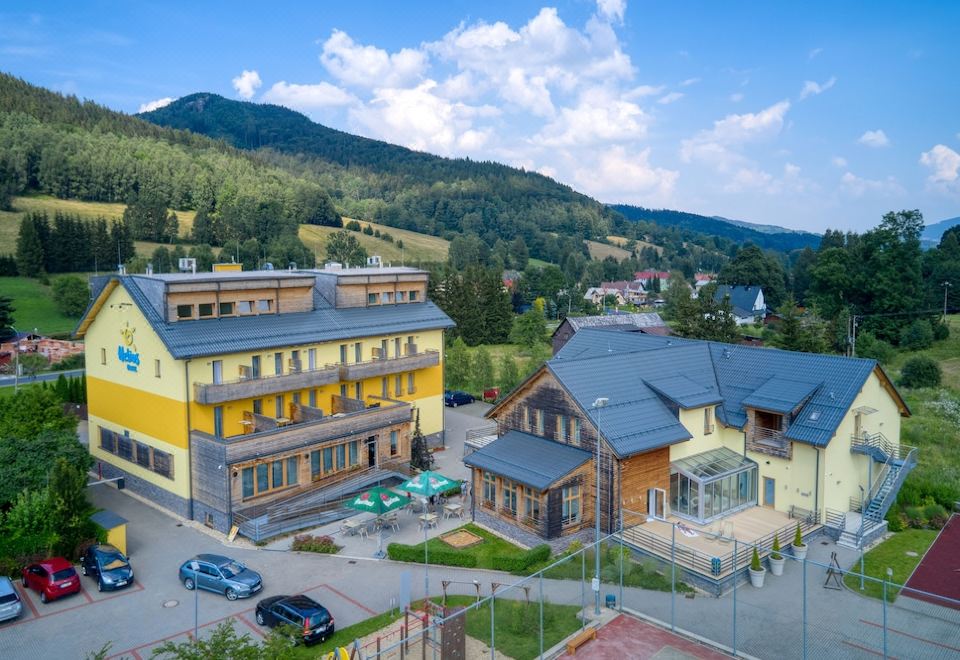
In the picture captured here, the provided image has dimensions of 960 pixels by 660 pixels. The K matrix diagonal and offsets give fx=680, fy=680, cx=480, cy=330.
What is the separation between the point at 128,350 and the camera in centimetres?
3359

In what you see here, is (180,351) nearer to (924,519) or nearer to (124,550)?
(124,550)

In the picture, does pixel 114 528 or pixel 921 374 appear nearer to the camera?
pixel 114 528

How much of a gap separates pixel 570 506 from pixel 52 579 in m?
18.7

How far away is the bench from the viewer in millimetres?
19609

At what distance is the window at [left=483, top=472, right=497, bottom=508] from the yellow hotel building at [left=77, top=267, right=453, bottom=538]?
20.8ft

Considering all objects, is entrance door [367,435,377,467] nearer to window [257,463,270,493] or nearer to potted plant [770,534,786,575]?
window [257,463,270,493]

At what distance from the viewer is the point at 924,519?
3011 cm

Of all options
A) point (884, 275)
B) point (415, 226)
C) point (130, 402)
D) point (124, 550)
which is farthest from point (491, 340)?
point (415, 226)

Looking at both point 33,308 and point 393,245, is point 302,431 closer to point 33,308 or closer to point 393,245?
point 33,308

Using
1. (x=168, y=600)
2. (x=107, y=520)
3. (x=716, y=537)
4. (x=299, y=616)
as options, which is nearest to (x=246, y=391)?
(x=107, y=520)

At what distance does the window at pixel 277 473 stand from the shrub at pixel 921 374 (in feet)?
177

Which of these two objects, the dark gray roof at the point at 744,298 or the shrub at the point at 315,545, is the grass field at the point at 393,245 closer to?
the dark gray roof at the point at 744,298

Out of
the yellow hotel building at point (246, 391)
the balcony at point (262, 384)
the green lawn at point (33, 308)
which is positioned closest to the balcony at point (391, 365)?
the yellow hotel building at point (246, 391)

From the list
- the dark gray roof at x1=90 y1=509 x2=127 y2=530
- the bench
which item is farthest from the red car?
the bench
